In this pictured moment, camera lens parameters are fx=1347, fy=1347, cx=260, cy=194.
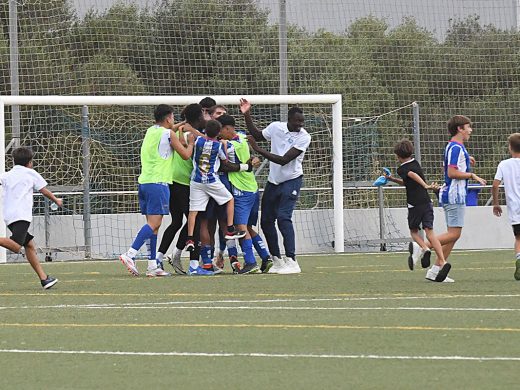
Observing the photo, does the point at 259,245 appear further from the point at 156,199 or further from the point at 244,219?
the point at 156,199

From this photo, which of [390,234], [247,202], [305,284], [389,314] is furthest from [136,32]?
[389,314]

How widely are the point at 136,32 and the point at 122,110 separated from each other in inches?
62.1

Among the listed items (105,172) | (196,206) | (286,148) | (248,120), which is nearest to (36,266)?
(196,206)

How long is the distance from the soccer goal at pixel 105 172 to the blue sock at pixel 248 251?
19.7 feet

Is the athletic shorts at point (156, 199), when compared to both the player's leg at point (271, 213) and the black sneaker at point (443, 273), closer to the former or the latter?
the player's leg at point (271, 213)

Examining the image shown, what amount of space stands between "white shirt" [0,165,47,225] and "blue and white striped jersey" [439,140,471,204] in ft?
13.8

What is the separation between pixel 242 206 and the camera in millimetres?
16078

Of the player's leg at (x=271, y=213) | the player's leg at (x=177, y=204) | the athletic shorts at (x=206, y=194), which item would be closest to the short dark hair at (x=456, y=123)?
the player's leg at (x=271, y=213)

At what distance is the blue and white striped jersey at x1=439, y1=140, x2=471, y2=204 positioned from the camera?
13969mm

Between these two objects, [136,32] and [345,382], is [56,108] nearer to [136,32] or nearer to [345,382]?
[136,32]

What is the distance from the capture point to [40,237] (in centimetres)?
2291

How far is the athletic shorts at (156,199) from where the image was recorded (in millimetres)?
15539

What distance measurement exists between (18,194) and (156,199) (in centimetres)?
228

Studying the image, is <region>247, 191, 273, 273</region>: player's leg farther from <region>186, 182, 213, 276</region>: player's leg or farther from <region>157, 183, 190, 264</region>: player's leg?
<region>157, 183, 190, 264</region>: player's leg
